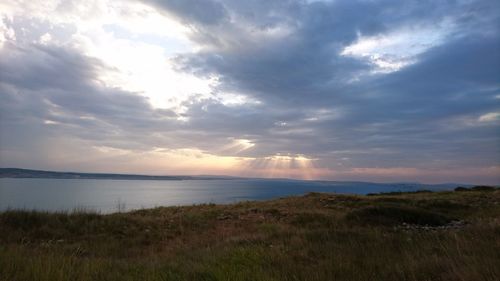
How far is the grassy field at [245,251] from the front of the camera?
5.42 meters

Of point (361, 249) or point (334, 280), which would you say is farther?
point (361, 249)

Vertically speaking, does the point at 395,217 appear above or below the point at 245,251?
below

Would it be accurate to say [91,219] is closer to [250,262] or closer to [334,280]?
[250,262]

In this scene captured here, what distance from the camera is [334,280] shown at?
17.0 ft

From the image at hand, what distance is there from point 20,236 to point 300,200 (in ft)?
58.0

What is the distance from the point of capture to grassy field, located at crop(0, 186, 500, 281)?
17.8 feet

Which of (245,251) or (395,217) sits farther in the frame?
(395,217)

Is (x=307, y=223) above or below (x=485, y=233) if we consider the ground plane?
below

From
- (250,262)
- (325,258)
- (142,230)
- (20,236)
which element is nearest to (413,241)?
(325,258)

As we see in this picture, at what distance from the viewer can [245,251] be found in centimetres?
728

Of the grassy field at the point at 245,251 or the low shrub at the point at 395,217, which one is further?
the low shrub at the point at 395,217

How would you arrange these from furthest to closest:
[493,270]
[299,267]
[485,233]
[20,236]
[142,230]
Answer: [142,230]
[20,236]
[485,233]
[299,267]
[493,270]

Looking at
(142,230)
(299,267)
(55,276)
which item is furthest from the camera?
(142,230)

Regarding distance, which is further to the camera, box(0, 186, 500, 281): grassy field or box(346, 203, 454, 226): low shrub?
box(346, 203, 454, 226): low shrub
